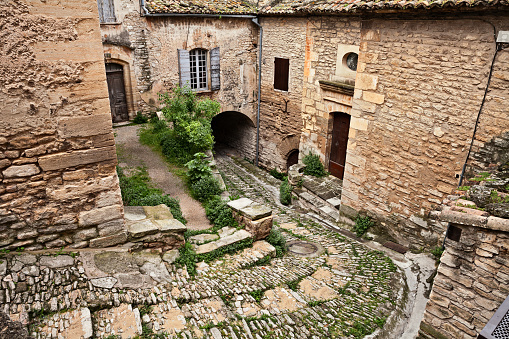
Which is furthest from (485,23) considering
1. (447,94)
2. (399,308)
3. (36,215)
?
(36,215)

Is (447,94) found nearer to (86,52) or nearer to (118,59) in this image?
(86,52)

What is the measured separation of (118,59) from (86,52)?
8681mm

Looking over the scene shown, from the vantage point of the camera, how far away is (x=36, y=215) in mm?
4582

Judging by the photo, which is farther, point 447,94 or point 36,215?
point 447,94

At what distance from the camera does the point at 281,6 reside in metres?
12.7

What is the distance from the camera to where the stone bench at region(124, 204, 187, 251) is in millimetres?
5416

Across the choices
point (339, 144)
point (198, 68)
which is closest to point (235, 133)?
point (198, 68)

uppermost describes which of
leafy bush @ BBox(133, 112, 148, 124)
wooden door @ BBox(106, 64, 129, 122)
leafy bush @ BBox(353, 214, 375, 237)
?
wooden door @ BBox(106, 64, 129, 122)

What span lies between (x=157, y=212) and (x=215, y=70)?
9.04 m

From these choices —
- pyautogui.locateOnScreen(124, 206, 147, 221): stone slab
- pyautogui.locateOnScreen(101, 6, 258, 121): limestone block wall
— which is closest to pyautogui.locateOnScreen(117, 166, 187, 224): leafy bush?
pyautogui.locateOnScreen(124, 206, 147, 221): stone slab

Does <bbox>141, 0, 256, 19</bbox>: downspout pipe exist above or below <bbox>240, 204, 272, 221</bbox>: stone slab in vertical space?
above

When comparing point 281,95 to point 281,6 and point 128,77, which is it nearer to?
point 281,6

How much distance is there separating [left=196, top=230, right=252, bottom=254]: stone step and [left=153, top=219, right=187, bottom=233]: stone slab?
2.07ft

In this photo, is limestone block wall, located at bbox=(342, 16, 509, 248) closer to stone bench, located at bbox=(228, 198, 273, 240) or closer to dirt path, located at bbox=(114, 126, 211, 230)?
stone bench, located at bbox=(228, 198, 273, 240)
